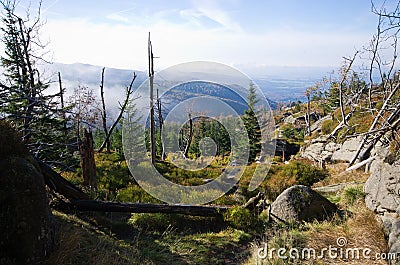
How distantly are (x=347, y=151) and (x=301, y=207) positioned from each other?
12.2 m

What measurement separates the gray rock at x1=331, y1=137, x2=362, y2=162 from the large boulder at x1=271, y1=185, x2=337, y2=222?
11.0m

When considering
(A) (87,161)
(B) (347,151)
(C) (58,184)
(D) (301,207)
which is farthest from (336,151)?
(C) (58,184)

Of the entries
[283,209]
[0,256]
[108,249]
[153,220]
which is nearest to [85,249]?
[108,249]

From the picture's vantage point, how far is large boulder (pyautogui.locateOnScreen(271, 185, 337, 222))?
21.0 feet

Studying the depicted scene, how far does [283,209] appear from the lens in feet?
21.8

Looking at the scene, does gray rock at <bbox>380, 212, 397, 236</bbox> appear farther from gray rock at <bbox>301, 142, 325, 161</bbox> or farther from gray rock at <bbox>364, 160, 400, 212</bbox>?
gray rock at <bbox>301, 142, 325, 161</bbox>

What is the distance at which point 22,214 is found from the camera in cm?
342

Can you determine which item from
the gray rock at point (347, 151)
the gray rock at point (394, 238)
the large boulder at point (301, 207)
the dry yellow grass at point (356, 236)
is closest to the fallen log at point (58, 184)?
the large boulder at point (301, 207)

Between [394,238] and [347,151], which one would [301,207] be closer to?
[394,238]

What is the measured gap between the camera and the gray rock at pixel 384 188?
5.05m

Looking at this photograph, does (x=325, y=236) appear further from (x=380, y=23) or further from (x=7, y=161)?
(x=7, y=161)

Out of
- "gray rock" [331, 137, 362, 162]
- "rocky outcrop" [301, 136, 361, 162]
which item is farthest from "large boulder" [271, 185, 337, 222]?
"gray rock" [331, 137, 362, 162]
